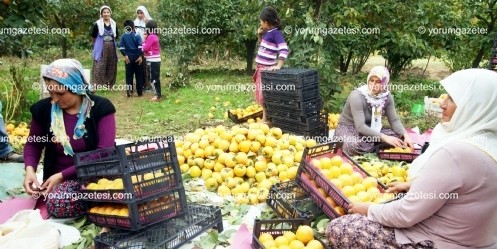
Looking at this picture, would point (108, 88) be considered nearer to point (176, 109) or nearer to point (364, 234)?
point (176, 109)

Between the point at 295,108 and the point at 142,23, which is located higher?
the point at 142,23

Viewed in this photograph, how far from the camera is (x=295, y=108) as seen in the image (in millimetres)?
5172

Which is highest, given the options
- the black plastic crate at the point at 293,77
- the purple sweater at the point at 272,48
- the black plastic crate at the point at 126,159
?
the purple sweater at the point at 272,48

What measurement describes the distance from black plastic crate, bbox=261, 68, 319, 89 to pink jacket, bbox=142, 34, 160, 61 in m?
4.37

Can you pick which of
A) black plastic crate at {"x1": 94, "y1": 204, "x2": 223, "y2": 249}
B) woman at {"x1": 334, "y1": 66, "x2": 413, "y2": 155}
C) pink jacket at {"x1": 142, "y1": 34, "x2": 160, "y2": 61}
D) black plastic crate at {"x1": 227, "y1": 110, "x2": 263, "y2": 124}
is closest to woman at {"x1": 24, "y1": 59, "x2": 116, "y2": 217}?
black plastic crate at {"x1": 94, "y1": 204, "x2": 223, "y2": 249}

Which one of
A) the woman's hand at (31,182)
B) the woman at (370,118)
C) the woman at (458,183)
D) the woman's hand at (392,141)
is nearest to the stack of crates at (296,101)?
the woman at (370,118)

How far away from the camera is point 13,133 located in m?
5.79

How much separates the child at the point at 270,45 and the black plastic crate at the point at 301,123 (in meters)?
0.57

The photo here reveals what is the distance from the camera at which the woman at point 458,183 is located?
2.24 meters

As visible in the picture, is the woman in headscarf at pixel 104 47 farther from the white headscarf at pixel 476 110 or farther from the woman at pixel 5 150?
the white headscarf at pixel 476 110

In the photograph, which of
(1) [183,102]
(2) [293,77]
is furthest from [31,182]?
(1) [183,102]

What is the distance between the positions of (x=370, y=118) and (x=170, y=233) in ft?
9.74

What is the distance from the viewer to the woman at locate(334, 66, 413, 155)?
15.9 ft

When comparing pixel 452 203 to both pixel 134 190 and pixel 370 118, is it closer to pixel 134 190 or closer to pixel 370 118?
pixel 134 190
